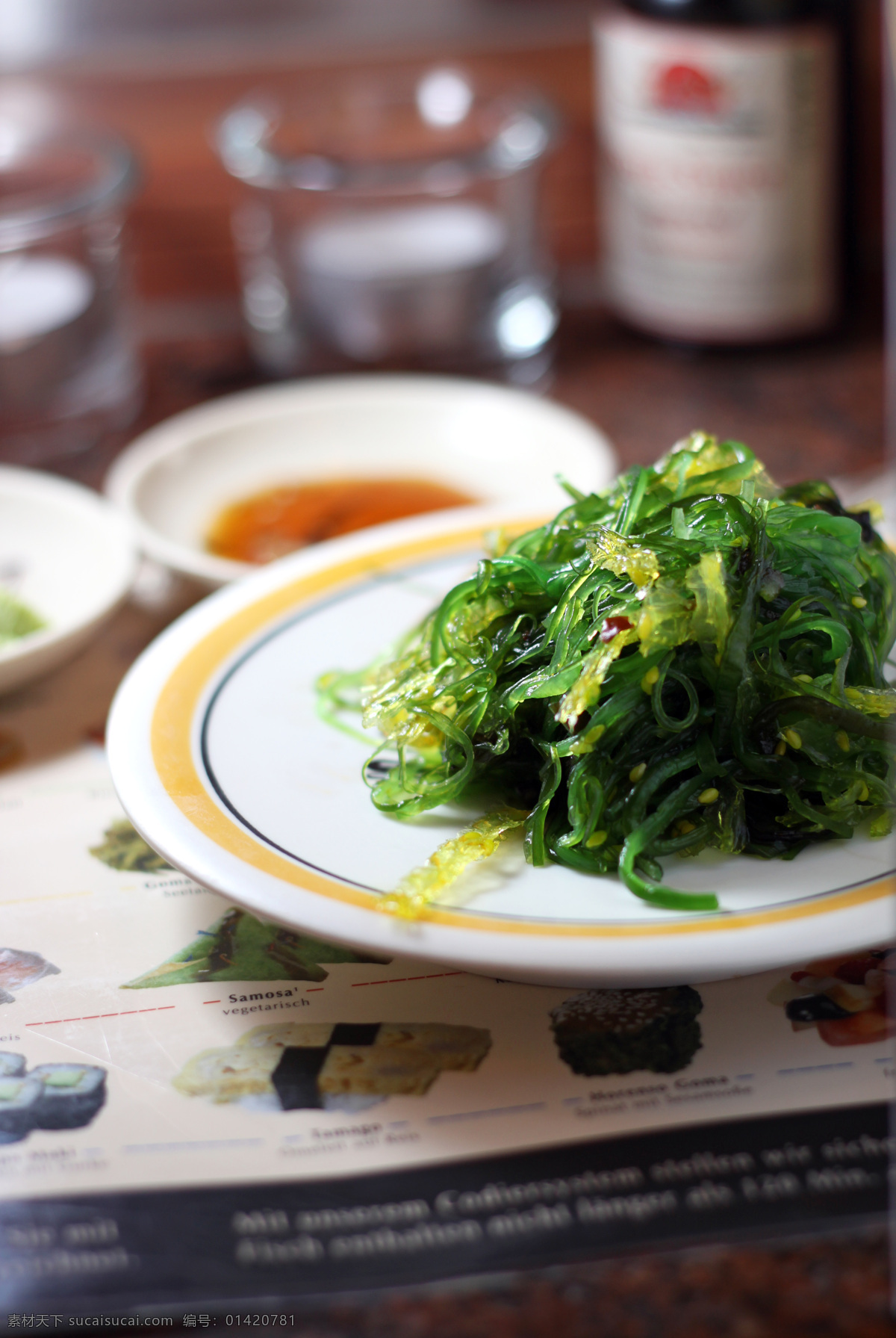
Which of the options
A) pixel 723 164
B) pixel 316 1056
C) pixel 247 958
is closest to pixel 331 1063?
pixel 316 1056

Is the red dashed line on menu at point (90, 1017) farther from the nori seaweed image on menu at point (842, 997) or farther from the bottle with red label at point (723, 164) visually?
the bottle with red label at point (723, 164)

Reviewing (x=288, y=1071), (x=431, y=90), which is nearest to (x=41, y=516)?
(x=288, y=1071)

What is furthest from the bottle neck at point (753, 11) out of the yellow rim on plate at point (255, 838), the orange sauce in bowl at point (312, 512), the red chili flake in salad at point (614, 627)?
the red chili flake in salad at point (614, 627)

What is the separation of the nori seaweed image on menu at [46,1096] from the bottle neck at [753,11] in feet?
4.43

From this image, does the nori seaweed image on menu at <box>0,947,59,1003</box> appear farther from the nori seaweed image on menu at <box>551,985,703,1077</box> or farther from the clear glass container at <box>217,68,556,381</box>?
the clear glass container at <box>217,68,556,381</box>

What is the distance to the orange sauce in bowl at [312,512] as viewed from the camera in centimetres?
133

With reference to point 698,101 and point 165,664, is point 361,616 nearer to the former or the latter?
point 165,664

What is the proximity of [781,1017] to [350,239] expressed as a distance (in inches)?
50.0

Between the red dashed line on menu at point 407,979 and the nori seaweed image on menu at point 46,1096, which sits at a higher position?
the nori seaweed image on menu at point 46,1096

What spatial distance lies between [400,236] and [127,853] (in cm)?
104

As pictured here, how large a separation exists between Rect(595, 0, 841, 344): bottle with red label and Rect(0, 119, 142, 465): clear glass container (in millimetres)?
638

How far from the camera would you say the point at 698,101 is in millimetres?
1558

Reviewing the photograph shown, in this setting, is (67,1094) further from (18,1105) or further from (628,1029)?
(628,1029)

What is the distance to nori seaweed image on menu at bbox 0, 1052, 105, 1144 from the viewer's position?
2.30 ft
